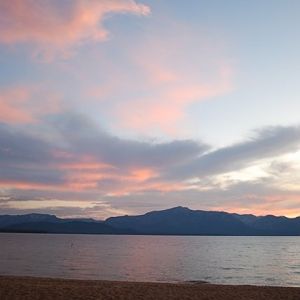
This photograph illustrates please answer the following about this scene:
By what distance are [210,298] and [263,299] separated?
3.71m

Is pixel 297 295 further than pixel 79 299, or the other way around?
pixel 297 295

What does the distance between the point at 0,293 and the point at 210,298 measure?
42.9 ft

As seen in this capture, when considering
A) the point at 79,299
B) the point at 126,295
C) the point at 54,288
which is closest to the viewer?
the point at 79,299

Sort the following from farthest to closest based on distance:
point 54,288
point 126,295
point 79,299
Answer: point 54,288
point 126,295
point 79,299

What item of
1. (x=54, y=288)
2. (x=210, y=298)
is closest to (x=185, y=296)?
(x=210, y=298)

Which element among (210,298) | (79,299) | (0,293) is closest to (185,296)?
(210,298)

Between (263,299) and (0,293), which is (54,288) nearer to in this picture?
(0,293)

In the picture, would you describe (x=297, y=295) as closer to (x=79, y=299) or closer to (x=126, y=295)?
(x=126, y=295)

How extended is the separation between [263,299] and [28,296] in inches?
592

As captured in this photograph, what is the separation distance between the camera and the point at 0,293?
2588cm

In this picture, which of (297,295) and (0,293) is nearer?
(0,293)

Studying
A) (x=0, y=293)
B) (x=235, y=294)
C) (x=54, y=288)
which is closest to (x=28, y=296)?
(x=0, y=293)

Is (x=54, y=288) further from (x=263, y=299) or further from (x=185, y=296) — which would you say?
(x=263, y=299)

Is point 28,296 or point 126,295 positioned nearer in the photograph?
point 28,296
